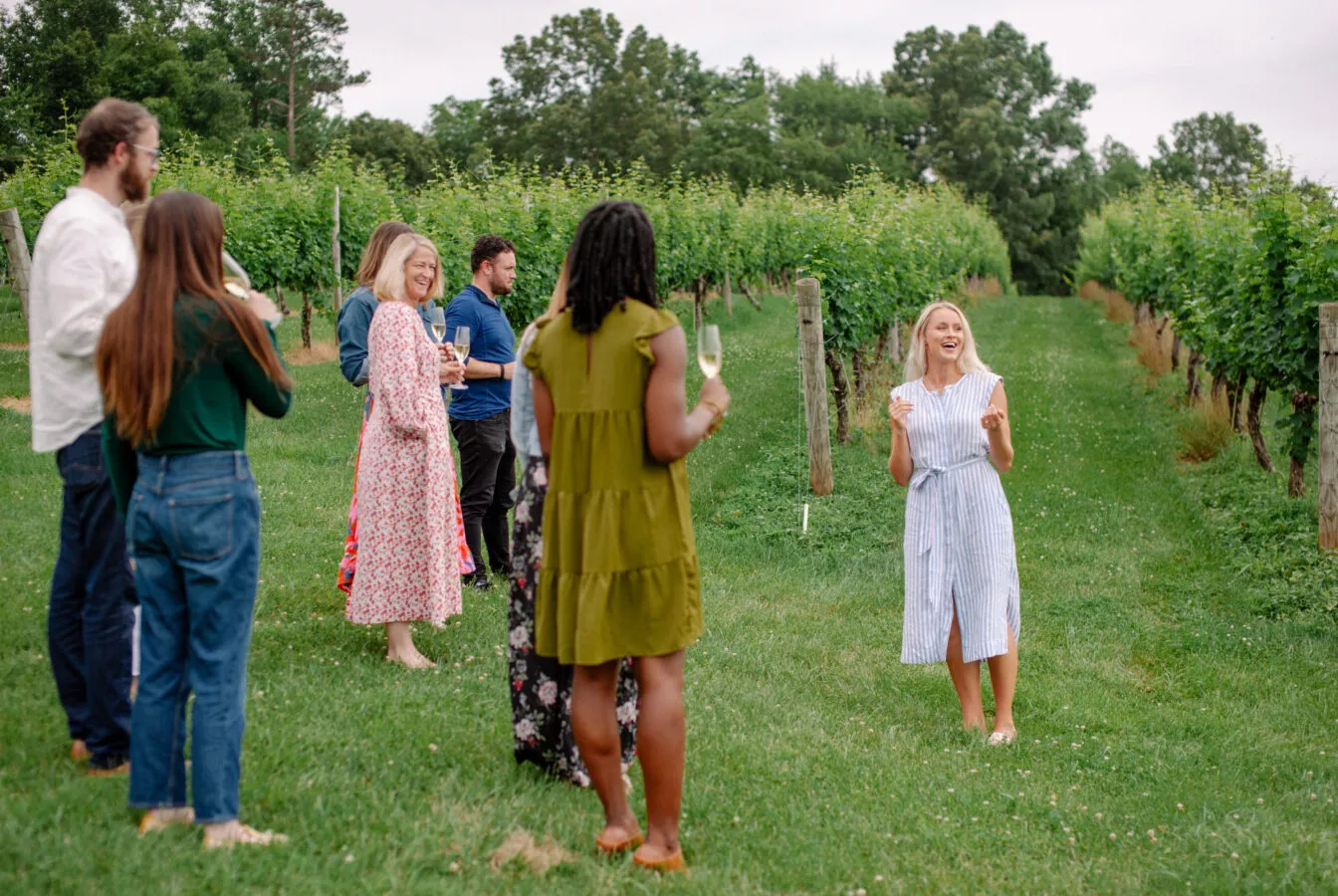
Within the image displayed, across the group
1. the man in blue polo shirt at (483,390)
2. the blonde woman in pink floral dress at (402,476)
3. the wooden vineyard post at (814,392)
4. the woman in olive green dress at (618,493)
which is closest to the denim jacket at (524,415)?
the woman in olive green dress at (618,493)

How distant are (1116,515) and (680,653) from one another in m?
7.60

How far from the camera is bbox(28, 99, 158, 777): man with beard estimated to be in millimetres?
3410

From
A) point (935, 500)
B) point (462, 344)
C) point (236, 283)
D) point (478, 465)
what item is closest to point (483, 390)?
point (478, 465)

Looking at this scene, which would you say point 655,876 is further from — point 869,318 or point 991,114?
point 991,114

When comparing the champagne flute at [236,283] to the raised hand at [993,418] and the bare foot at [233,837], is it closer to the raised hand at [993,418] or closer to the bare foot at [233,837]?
the bare foot at [233,837]

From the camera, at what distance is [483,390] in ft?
21.8

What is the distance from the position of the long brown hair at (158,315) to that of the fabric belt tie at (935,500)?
321cm

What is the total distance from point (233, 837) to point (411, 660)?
206cm

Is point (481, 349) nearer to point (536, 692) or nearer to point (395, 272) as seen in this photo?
point (395, 272)

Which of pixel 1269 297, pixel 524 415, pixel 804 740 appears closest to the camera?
pixel 524 415

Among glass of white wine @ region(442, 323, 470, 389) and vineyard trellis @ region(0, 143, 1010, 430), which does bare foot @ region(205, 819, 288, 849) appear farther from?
vineyard trellis @ region(0, 143, 1010, 430)

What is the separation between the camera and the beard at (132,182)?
3.59 m

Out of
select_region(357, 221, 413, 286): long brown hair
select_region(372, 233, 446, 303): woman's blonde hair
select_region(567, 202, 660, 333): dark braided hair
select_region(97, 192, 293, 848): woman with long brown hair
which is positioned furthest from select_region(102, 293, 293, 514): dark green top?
select_region(357, 221, 413, 286): long brown hair

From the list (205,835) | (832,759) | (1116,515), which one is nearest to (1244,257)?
(1116,515)
